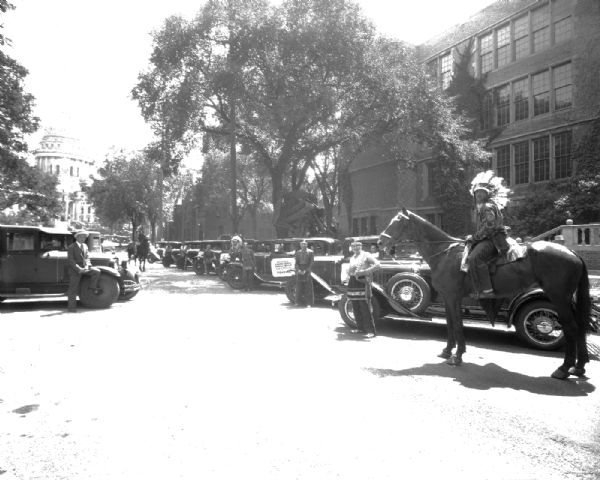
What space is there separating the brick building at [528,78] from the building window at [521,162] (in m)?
0.06

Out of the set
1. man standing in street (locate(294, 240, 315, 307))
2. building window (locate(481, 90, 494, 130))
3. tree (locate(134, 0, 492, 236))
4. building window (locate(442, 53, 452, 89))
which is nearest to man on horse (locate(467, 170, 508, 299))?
man standing in street (locate(294, 240, 315, 307))

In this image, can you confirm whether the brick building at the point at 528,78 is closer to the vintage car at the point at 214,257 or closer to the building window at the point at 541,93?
the building window at the point at 541,93

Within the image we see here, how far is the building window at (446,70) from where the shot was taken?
33.9m

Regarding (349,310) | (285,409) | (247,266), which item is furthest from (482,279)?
(247,266)

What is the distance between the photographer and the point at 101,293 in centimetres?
1224

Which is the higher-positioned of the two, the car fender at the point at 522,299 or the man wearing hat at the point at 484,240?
the man wearing hat at the point at 484,240

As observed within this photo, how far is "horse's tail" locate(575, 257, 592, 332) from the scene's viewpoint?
5.98m

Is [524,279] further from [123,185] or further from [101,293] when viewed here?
[123,185]

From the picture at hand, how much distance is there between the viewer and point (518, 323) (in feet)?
24.3

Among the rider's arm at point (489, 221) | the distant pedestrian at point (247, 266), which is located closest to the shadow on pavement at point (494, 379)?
the rider's arm at point (489, 221)

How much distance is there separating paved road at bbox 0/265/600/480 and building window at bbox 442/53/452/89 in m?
29.3

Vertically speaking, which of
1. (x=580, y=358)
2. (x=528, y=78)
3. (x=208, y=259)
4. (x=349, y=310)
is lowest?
(x=580, y=358)

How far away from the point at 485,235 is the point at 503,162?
83.4 ft

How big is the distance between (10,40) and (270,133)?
14346 millimetres
